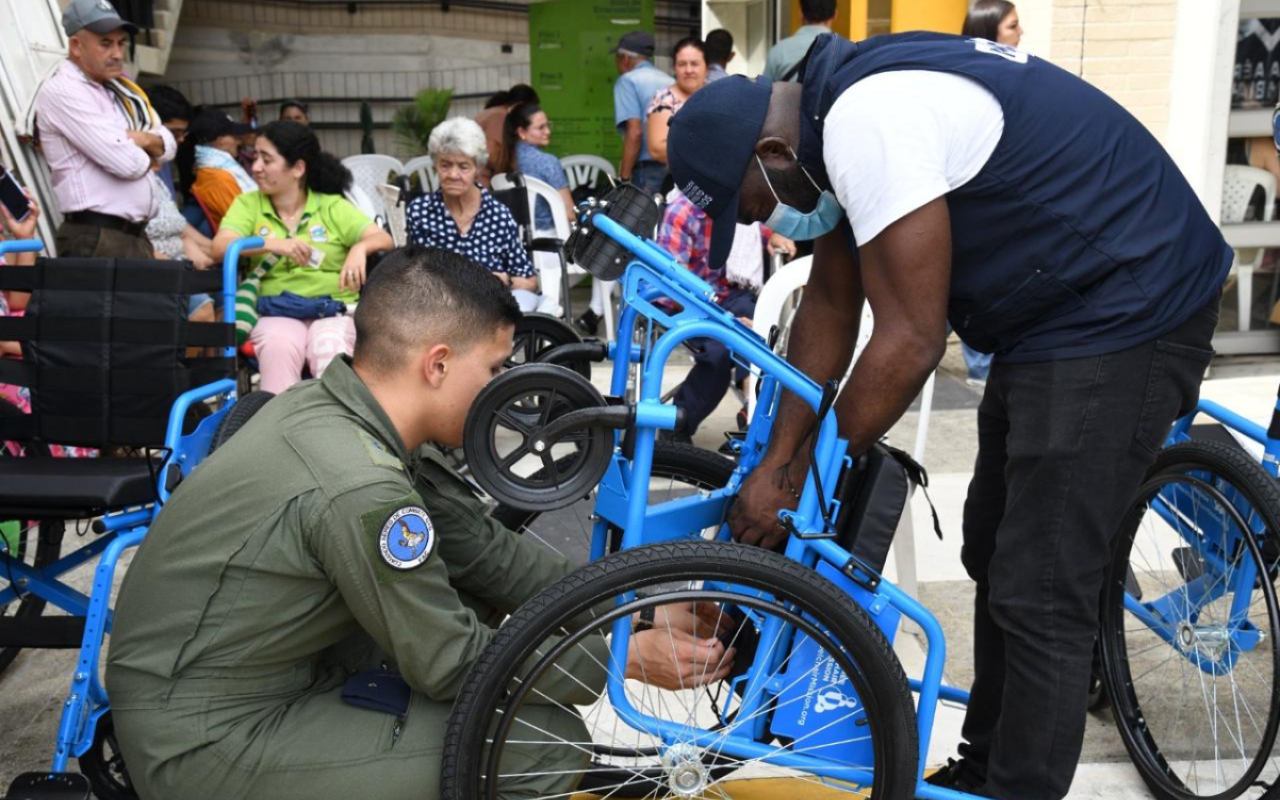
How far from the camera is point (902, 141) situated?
1740mm

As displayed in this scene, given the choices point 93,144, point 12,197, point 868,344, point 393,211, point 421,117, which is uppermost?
point 421,117

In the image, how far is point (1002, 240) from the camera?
190 centimetres

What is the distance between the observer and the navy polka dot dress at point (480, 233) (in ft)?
16.8

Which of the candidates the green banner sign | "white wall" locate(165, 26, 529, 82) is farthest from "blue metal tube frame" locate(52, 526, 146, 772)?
"white wall" locate(165, 26, 529, 82)

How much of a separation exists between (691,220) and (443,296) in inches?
117

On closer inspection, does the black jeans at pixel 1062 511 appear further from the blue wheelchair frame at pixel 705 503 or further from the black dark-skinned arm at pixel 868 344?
the black dark-skinned arm at pixel 868 344

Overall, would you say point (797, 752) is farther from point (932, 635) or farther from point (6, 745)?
point (6, 745)

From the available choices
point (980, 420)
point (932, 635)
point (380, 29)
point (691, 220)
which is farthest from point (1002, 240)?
point (380, 29)

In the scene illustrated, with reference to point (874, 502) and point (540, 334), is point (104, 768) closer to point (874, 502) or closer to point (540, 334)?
point (874, 502)

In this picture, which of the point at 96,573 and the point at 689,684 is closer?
the point at 689,684

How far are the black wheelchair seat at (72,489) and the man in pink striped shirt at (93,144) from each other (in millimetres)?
1941

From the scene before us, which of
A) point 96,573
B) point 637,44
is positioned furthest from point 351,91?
point 96,573

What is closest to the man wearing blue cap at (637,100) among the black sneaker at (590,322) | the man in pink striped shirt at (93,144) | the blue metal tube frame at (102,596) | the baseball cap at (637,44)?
the baseball cap at (637,44)

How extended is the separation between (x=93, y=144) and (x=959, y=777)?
12.9 ft
